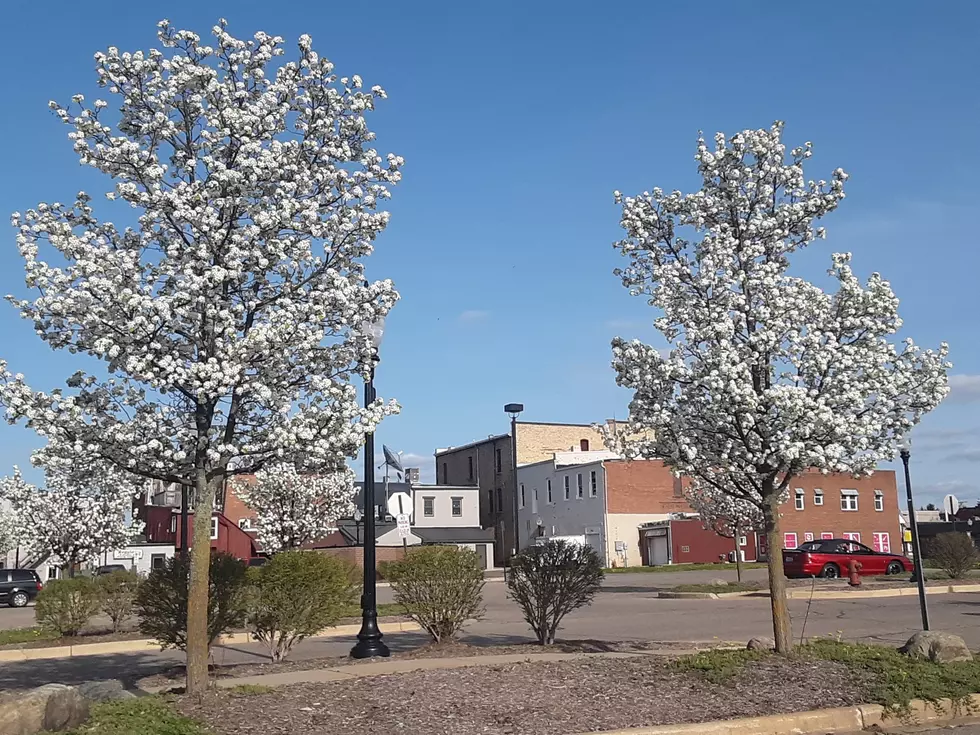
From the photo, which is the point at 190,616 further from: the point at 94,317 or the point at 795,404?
the point at 795,404

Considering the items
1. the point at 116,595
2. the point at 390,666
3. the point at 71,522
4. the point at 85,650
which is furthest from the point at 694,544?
the point at 390,666

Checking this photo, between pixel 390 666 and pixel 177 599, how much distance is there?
2723 millimetres

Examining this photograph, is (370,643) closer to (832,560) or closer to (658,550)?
(832,560)

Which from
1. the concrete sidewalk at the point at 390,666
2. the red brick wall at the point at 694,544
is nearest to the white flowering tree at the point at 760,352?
the concrete sidewalk at the point at 390,666

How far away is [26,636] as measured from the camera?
19.9m

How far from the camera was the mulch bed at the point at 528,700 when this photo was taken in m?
8.25

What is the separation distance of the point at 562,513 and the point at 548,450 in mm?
11135

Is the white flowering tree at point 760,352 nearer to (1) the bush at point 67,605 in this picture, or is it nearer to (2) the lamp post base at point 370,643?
(2) the lamp post base at point 370,643

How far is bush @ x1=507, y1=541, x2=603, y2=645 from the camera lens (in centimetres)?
1400

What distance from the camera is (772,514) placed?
11.2 metres

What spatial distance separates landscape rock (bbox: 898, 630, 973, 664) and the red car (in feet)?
75.8

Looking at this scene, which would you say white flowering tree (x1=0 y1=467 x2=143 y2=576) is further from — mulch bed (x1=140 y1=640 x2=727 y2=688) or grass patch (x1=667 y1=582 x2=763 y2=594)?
mulch bed (x1=140 y1=640 x2=727 y2=688)

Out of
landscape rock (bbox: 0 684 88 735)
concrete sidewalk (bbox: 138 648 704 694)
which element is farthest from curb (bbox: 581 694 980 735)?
landscape rock (bbox: 0 684 88 735)

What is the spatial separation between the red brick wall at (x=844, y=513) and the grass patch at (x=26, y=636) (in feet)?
149
